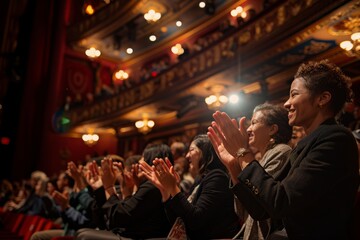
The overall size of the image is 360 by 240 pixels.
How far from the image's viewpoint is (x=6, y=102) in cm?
1405

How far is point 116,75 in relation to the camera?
15523 millimetres

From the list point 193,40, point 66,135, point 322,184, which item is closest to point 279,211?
point 322,184

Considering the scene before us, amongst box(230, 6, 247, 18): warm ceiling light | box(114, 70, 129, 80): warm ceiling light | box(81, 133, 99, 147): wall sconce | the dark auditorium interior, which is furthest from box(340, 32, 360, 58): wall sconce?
box(114, 70, 129, 80): warm ceiling light

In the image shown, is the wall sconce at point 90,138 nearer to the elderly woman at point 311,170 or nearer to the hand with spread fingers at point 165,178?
the hand with spread fingers at point 165,178

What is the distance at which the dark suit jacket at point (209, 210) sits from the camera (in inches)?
83.3

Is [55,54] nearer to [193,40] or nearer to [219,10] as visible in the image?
[193,40]

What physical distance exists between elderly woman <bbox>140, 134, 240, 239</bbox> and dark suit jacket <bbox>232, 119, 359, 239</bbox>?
0.74m

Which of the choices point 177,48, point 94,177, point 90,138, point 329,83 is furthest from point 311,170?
point 90,138

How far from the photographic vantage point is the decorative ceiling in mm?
6211

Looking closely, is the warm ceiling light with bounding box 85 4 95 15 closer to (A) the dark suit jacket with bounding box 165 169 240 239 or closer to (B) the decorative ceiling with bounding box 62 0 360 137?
(B) the decorative ceiling with bounding box 62 0 360 137

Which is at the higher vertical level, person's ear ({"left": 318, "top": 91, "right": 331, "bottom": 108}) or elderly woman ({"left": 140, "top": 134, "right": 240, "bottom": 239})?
person's ear ({"left": 318, "top": 91, "right": 331, "bottom": 108})

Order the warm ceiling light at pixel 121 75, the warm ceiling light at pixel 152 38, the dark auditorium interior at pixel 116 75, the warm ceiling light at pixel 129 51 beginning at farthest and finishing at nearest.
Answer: the warm ceiling light at pixel 121 75 → the warm ceiling light at pixel 129 51 → the warm ceiling light at pixel 152 38 → the dark auditorium interior at pixel 116 75

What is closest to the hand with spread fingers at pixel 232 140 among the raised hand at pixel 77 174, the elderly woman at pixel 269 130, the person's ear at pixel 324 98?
the person's ear at pixel 324 98

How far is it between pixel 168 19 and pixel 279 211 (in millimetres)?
12108
